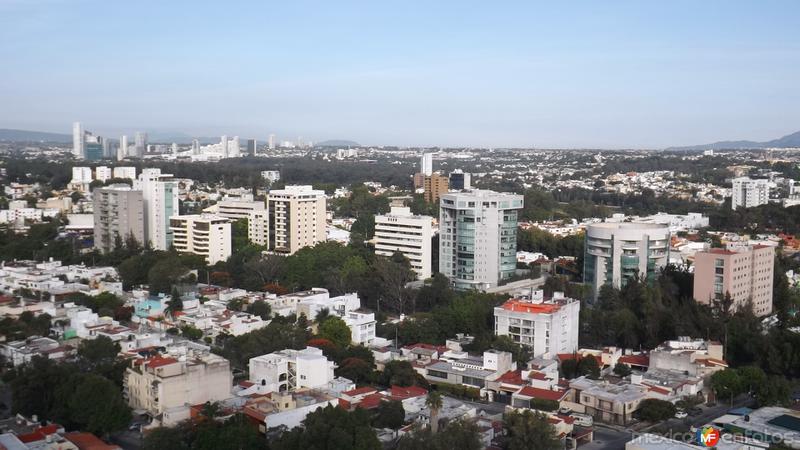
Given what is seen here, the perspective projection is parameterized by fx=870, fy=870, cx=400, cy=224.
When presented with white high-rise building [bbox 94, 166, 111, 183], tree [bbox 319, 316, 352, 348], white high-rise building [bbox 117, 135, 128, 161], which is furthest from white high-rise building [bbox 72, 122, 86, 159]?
tree [bbox 319, 316, 352, 348]

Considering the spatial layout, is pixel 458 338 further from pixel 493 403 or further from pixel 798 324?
pixel 798 324

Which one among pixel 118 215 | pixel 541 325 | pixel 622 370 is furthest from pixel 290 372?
pixel 118 215

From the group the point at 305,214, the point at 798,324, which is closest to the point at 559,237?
the point at 305,214

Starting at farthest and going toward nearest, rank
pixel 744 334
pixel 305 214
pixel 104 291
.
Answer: pixel 305 214
pixel 104 291
pixel 744 334

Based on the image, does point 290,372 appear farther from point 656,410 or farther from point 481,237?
point 481,237

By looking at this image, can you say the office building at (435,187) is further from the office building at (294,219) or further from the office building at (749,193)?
the office building at (294,219)

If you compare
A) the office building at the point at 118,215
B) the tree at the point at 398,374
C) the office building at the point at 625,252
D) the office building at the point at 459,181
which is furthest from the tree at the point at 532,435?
the office building at the point at 459,181

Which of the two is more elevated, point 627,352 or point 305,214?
point 305,214
